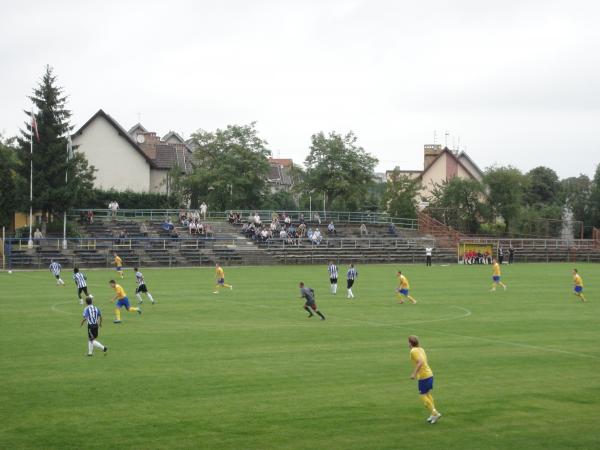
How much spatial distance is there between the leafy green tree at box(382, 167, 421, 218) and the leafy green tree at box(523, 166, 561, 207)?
3798 centimetres

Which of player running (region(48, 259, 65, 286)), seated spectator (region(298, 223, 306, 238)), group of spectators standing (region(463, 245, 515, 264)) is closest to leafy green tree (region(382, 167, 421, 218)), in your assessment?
group of spectators standing (region(463, 245, 515, 264))

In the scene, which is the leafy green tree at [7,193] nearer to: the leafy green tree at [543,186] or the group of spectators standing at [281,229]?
the group of spectators standing at [281,229]

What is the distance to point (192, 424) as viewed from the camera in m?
15.6

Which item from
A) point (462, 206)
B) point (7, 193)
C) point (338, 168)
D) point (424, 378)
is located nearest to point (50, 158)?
point (7, 193)

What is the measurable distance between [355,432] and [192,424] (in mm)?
3323

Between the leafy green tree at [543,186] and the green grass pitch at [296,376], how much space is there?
313 ft

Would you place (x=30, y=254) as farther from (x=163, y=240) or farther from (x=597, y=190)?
(x=597, y=190)

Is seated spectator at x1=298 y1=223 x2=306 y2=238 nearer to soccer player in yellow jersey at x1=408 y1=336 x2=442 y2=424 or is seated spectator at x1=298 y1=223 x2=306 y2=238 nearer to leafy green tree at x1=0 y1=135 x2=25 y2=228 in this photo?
leafy green tree at x1=0 y1=135 x2=25 y2=228

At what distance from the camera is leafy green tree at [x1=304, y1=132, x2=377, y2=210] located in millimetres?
91938

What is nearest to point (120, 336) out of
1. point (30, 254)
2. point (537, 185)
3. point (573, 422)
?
point (573, 422)

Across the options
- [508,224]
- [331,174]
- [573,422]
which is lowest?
[573,422]

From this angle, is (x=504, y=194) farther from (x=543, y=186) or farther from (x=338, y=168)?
(x=543, y=186)

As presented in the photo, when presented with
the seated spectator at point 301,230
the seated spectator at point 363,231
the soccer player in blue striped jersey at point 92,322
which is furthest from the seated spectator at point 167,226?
the soccer player in blue striped jersey at point 92,322

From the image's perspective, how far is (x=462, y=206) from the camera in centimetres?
9331
